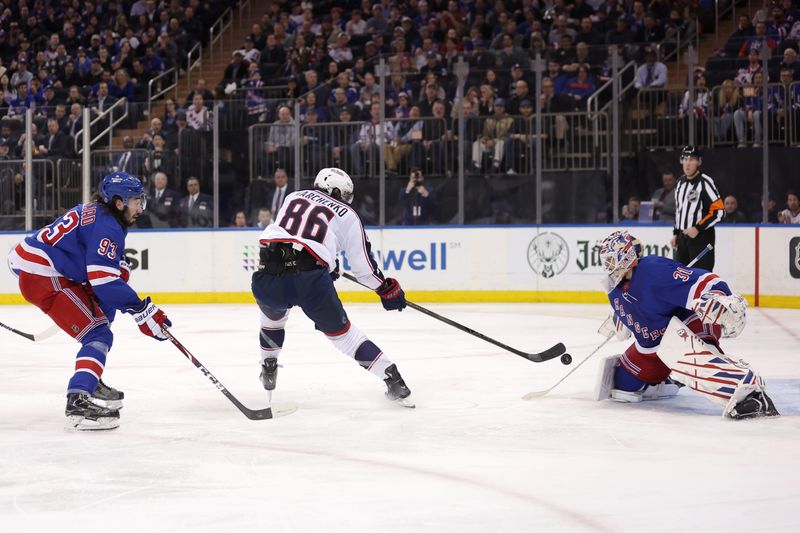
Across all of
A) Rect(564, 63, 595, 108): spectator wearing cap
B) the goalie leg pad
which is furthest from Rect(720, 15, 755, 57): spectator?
the goalie leg pad

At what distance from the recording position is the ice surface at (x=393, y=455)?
340 centimetres

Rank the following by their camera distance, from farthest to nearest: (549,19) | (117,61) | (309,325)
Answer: (117,61) < (549,19) < (309,325)

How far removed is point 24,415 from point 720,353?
3208 millimetres

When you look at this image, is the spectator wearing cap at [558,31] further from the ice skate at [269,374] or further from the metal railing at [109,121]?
the ice skate at [269,374]

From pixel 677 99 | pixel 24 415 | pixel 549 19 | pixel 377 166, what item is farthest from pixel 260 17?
pixel 24 415

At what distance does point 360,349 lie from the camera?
5348 mm

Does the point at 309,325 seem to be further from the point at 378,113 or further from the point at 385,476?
the point at 385,476

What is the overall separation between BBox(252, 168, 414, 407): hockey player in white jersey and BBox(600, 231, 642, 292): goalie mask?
96 centimetres

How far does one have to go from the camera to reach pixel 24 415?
531cm

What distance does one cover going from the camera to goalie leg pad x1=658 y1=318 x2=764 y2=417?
4.93 meters

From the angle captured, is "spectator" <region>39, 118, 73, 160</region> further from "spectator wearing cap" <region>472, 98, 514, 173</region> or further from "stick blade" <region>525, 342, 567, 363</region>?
"stick blade" <region>525, 342, 567, 363</region>

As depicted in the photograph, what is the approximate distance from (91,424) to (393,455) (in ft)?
4.62

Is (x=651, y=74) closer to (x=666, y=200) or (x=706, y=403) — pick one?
(x=666, y=200)

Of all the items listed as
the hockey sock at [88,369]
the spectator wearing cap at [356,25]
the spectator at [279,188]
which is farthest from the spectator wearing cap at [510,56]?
the hockey sock at [88,369]
